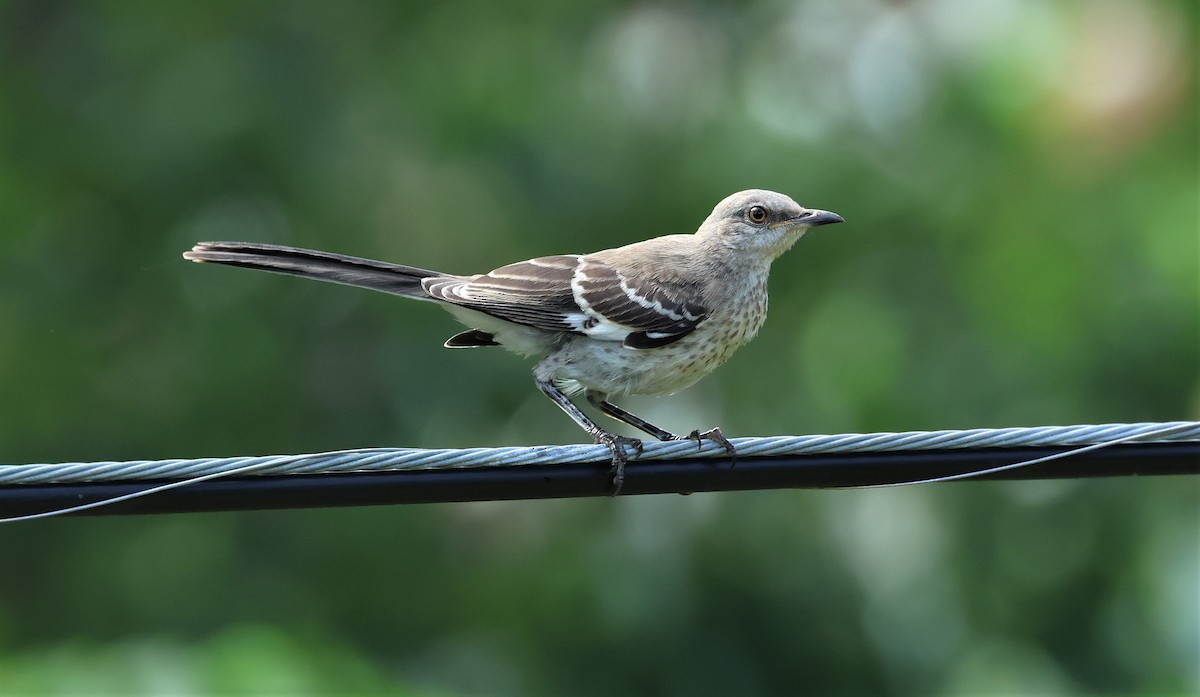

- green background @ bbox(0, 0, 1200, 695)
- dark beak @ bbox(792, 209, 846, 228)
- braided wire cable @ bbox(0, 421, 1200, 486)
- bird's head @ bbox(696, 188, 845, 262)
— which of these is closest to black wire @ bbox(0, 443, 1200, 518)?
braided wire cable @ bbox(0, 421, 1200, 486)

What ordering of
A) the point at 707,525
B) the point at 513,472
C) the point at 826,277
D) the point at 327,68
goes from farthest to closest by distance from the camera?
the point at 327,68, the point at 826,277, the point at 707,525, the point at 513,472

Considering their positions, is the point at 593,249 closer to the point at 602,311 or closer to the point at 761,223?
the point at 761,223

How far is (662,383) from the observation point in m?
4.99

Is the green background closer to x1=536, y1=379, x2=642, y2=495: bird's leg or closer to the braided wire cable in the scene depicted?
x1=536, y1=379, x2=642, y2=495: bird's leg

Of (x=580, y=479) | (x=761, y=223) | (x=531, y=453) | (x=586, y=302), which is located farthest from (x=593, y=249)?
(x=531, y=453)

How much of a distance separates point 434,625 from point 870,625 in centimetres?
280

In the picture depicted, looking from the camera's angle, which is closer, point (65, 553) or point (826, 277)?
point (826, 277)

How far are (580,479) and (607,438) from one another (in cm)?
76

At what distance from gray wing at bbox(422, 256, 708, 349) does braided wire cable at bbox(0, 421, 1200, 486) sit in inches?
48.3

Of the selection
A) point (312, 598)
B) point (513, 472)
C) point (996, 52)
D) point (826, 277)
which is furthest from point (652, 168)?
point (513, 472)

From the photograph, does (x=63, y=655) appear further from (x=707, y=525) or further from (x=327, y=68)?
(x=327, y=68)

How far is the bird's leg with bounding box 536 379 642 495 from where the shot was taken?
3.57m

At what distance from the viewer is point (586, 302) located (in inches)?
196

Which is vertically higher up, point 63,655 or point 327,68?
point 327,68
